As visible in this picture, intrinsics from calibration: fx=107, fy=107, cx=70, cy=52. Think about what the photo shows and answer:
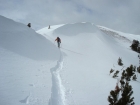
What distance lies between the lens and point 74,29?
34.2 meters

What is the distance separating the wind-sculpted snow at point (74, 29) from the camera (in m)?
31.0

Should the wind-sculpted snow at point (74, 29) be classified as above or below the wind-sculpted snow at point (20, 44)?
above

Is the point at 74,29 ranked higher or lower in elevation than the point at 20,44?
higher

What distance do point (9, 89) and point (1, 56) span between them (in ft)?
13.0

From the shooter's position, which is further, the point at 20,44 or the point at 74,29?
the point at 74,29

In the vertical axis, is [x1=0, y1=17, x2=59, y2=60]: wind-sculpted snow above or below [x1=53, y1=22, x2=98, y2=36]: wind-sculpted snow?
below

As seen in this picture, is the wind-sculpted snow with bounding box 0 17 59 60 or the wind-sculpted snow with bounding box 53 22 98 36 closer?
the wind-sculpted snow with bounding box 0 17 59 60

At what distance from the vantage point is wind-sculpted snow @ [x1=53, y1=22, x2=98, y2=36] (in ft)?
102

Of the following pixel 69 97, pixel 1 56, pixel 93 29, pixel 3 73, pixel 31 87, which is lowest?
pixel 69 97

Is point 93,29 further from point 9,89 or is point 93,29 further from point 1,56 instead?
point 9,89

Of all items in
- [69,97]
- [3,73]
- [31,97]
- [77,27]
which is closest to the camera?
[31,97]

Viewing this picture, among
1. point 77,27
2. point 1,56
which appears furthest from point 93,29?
point 1,56

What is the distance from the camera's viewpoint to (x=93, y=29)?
3603 centimetres

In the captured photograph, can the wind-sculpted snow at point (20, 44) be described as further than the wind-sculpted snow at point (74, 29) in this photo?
No
